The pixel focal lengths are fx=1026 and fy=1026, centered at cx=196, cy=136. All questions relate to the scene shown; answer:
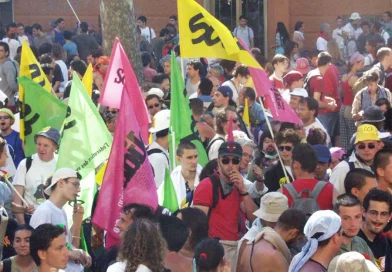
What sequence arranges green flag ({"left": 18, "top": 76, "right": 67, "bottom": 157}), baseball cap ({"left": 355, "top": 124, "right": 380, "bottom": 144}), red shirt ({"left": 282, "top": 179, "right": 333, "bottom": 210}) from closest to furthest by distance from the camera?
red shirt ({"left": 282, "top": 179, "right": 333, "bottom": 210}), baseball cap ({"left": 355, "top": 124, "right": 380, "bottom": 144}), green flag ({"left": 18, "top": 76, "right": 67, "bottom": 157})

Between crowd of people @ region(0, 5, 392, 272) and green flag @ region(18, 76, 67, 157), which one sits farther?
green flag @ region(18, 76, 67, 157)

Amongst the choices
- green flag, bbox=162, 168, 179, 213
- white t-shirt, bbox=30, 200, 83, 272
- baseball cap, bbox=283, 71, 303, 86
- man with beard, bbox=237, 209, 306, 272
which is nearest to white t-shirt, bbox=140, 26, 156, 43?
baseball cap, bbox=283, 71, 303, 86

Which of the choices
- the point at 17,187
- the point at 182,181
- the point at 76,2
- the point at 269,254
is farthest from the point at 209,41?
the point at 76,2

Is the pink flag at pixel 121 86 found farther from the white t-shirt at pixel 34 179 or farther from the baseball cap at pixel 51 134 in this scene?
the white t-shirt at pixel 34 179

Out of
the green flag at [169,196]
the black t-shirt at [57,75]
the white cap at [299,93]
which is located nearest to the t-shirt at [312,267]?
the green flag at [169,196]

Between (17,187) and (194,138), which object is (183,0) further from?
(17,187)

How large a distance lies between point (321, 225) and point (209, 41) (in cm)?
364

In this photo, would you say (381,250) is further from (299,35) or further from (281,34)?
(281,34)

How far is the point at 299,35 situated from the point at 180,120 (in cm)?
1380

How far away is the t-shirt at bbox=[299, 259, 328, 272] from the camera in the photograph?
20.2 ft

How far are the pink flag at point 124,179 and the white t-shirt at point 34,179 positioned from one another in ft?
3.86

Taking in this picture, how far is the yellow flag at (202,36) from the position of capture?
30.7ft

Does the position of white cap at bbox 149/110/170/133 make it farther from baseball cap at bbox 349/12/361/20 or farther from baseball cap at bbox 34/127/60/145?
baseball cap at bbox 349/12/361/20

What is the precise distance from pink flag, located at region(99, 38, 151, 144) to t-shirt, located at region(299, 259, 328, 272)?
10.9 ft
